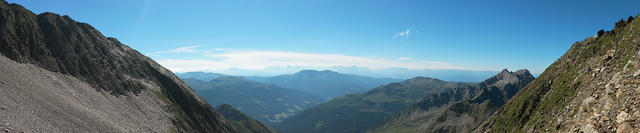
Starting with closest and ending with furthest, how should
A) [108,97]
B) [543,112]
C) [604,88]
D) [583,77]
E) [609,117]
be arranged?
[609,117]
[604,88]
[583,77]
[543,112]
[108,97]

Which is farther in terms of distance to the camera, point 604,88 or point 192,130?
point 192,130

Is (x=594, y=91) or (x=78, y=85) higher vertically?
(x=594, y=91)

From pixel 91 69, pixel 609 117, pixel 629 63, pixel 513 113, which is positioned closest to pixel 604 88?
pixel 629 63

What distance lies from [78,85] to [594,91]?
413ft

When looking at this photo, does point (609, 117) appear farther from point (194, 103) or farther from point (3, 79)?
point (194, 103)

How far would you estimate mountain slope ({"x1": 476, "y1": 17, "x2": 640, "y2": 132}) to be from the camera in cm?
2833

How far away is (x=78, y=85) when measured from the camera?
94688 millimetres

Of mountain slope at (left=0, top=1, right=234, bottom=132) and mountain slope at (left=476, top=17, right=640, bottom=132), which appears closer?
mountain slope at (left=476, top=17, right=640, bottom=132)

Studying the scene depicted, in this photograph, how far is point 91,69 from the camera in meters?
110

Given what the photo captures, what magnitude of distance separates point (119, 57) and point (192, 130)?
5189cm

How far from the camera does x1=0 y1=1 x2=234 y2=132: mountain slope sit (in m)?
64.8

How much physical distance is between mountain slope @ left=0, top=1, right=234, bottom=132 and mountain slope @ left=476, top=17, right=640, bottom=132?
261ft

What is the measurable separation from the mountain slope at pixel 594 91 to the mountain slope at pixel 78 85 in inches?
3127

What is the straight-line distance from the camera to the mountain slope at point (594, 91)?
2833 centimetres
